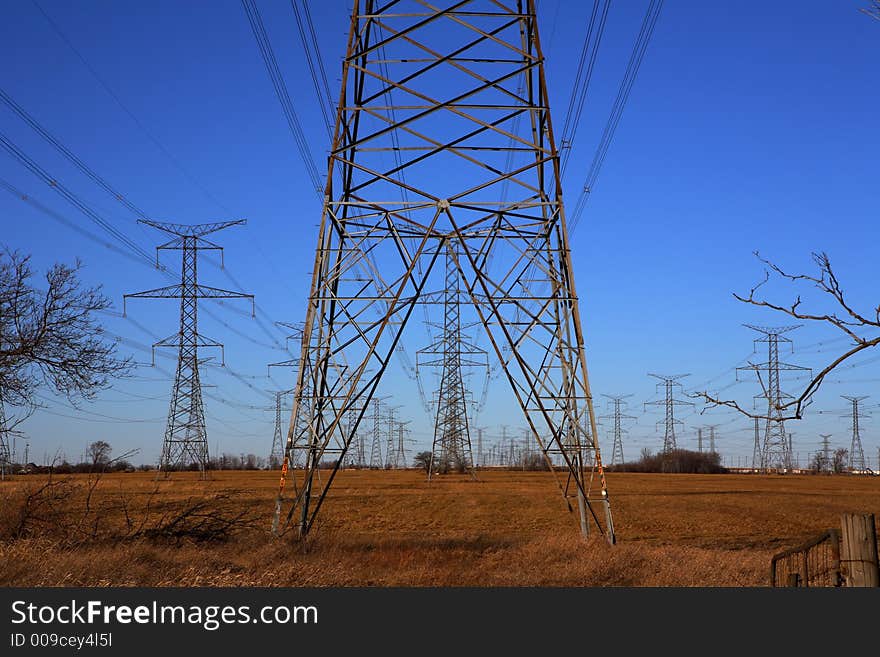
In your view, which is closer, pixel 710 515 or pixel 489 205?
pixel 489 205

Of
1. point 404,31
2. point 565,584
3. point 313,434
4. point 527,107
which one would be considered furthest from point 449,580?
point 404,31

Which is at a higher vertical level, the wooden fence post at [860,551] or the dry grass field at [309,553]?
the wooden fence post at [860,551]

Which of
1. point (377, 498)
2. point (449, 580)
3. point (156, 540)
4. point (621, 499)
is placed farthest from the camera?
point (621, 499)

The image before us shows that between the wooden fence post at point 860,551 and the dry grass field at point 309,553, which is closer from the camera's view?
the wooden fence post at point 860,551

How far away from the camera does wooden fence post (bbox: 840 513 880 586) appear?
6965mm

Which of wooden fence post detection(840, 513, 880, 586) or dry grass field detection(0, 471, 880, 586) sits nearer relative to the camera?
wooden fence post detection(840, 513, 880, 586)

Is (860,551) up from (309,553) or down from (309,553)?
up

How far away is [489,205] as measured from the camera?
20.5 metres

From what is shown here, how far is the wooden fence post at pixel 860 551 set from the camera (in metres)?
6.96

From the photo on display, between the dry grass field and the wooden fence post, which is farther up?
the wooden fence post

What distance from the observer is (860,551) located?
703 centimetres

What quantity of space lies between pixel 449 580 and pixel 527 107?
10847 mm

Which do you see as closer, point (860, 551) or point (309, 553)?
point (860, 551)

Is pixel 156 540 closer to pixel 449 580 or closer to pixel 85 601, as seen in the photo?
pixel 449 580
